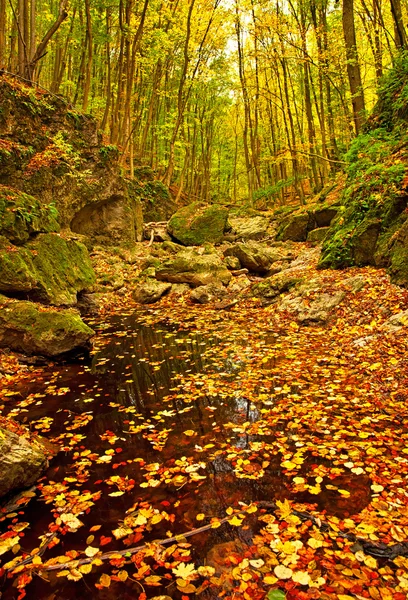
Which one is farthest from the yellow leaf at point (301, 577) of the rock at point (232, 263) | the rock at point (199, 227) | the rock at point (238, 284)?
the rock at point (199, 227)

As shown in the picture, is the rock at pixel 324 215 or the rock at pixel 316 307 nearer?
the rock at pixel 316 307

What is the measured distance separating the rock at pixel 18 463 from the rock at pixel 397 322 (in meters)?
5.40

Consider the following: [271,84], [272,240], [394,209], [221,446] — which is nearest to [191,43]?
[271,84]

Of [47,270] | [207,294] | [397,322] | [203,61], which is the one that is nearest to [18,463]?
[397,322]

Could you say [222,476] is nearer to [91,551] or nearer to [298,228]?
[91,551]

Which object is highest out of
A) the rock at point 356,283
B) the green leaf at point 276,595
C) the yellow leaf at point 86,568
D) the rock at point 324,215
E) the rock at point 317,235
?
the rock at point 324,215

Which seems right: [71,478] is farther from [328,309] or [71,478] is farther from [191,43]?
[191,43]

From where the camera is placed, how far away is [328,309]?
8.00 metres

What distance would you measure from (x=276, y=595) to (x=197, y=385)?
138 inches

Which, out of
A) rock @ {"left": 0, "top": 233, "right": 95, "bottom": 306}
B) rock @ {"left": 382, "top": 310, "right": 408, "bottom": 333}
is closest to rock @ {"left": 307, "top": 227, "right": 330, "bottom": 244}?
rock @ {"left": 382, "top": 310, "right": 408, "bottom": 333}

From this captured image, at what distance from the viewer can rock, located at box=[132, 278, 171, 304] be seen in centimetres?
1202

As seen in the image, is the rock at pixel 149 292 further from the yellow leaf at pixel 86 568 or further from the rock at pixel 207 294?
the yellow leaf at pixel 86 568

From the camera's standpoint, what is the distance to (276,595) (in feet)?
7.15

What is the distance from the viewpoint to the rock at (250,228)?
1932 centimetres
